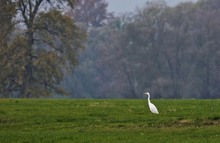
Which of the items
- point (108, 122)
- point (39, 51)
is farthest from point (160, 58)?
point (108, 122)

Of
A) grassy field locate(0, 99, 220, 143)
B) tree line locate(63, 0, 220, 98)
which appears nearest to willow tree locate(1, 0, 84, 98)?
grassy field locate(0, 99, 220, 143)

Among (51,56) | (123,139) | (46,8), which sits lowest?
(123,139)

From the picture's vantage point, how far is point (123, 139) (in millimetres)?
21766

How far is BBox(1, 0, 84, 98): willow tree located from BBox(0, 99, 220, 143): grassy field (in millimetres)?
28499

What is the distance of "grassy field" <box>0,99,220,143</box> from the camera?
869 inches

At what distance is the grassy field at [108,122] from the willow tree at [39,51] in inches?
1122

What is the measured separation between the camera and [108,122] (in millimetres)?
26141

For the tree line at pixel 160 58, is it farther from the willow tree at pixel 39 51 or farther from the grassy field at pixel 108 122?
the grassy field at pixel 108 122

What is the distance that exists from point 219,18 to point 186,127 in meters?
82.7

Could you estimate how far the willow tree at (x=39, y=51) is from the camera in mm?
62094

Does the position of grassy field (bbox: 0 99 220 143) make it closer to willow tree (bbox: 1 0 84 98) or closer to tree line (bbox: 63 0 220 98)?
willow tree (bbox: 1 0 84 98)

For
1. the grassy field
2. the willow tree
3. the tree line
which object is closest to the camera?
the grassy field

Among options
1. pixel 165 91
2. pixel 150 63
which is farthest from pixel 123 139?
pixel 150 63

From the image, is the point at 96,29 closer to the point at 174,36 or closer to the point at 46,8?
the point at 174,36
